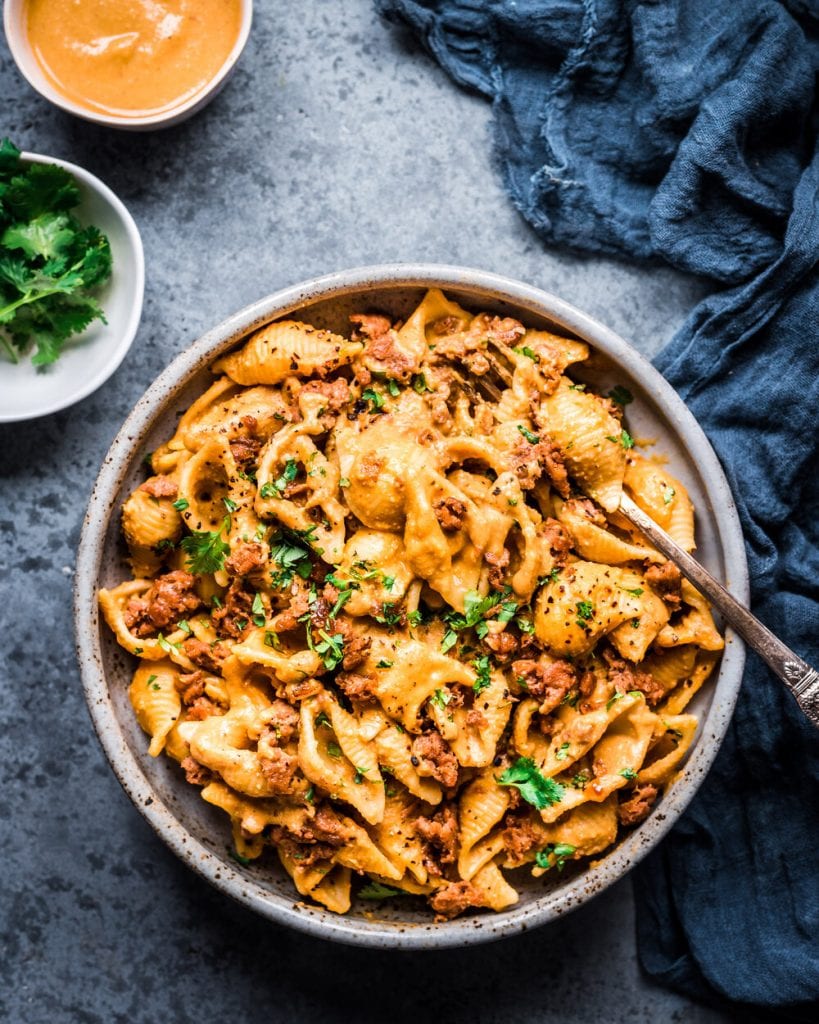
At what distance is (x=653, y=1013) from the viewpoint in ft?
12.7

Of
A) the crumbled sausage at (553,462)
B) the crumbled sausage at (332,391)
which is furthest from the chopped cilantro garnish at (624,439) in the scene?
the crumbled sausage at (332,391)

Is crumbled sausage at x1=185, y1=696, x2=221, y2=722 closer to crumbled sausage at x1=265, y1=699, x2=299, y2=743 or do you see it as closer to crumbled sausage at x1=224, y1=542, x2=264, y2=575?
crumbled sausage at x1=265, y1=699, x2=299, y2=743

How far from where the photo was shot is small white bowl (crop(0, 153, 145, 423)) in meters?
3.58

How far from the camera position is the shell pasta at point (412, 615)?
10.1 ft

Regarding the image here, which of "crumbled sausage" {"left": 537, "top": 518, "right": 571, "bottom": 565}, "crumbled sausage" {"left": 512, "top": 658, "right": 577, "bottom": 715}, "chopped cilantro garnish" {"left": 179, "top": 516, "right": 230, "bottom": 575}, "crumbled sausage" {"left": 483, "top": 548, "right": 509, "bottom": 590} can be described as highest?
"crumbled sausage" {"left": 537, "top": 518, "right": 571, "bottom": 565}

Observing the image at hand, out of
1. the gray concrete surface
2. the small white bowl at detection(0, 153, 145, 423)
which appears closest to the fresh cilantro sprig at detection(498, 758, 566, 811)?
the gray concrete surface

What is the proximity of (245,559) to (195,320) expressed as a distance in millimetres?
1132

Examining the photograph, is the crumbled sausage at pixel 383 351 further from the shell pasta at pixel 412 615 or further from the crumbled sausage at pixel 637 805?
the crumbled sausage at pixel 637 805

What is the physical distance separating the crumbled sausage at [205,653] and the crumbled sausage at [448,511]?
78cm

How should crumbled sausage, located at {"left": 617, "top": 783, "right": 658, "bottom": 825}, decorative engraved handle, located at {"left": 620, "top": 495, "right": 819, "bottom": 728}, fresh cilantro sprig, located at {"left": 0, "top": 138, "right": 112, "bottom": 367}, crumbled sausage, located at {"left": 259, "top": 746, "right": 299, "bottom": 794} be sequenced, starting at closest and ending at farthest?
crumbled sausage, located at {"left": 259, "top": 746, "right": 299, "bottom": 794} → decorative engraved handle, located at {"left": 620, "top": 495, "right": 819, "bottom": 728} → crumbled sausage, located at {"left": 617, "top": 783, "right": 658, "bottom": 825} → fresh cilantro sprig, located at {"left": 0, "top": 138, "right": 112, "bottom": 367}

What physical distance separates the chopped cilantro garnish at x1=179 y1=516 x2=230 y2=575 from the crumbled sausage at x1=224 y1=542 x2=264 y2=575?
5 cm

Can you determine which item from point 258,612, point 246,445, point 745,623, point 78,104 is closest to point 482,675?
point 258,612

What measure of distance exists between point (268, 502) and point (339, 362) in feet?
1.67

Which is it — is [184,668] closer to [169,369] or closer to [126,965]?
[169,369]
